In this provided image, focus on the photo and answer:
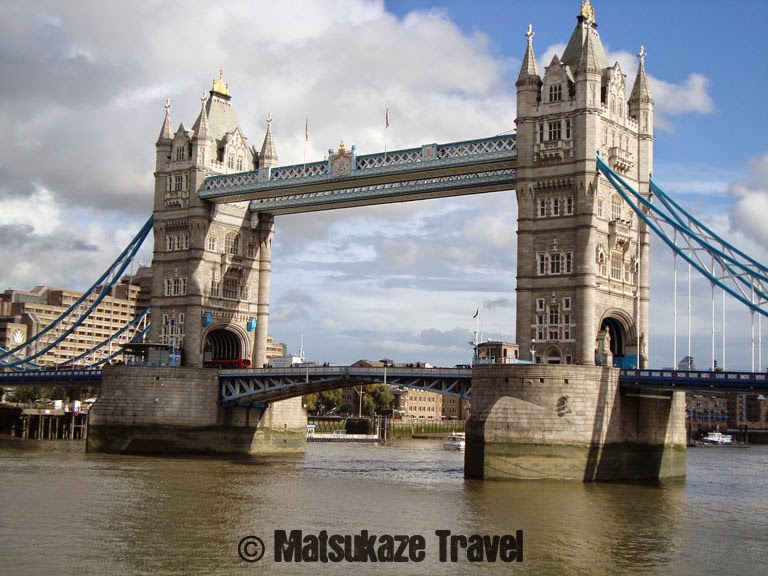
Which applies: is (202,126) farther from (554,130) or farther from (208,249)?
(554,130)

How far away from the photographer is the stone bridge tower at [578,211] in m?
63.7

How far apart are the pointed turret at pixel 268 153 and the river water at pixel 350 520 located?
2799 centimetres

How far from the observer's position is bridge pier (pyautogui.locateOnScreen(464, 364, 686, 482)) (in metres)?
57.1

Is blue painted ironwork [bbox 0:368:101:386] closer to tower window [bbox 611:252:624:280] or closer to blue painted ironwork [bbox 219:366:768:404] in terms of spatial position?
blue painted ironwork [bbox 219:366:768:404]

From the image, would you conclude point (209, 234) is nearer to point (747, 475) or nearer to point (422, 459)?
point (422, 459)

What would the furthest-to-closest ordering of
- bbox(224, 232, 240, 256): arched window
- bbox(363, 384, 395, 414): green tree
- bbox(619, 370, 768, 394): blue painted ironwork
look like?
bbox(363, 384, 395, 414): green tree → bbox(224, 232, 240, 256): arched window → bbox(619, 370, 768, 394): blue painted ironwork

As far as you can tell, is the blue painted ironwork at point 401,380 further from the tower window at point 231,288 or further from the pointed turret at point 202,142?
the pointed turret at point 202,142

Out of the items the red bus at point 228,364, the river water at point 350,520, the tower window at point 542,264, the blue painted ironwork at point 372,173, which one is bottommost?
the river water at point 350,520

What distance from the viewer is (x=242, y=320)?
85.8m

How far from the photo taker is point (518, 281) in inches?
2606

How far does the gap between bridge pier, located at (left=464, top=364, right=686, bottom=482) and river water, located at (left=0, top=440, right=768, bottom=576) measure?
4.58ft

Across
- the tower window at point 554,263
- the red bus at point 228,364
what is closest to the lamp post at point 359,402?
the red bus at point 228,364

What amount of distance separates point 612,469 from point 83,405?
8458 cm

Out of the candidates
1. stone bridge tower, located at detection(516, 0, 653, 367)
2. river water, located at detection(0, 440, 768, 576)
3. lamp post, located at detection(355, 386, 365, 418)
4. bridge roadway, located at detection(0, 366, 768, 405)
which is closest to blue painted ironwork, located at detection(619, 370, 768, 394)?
bridge roadway, located at detection(0, 366, 768, 405)
